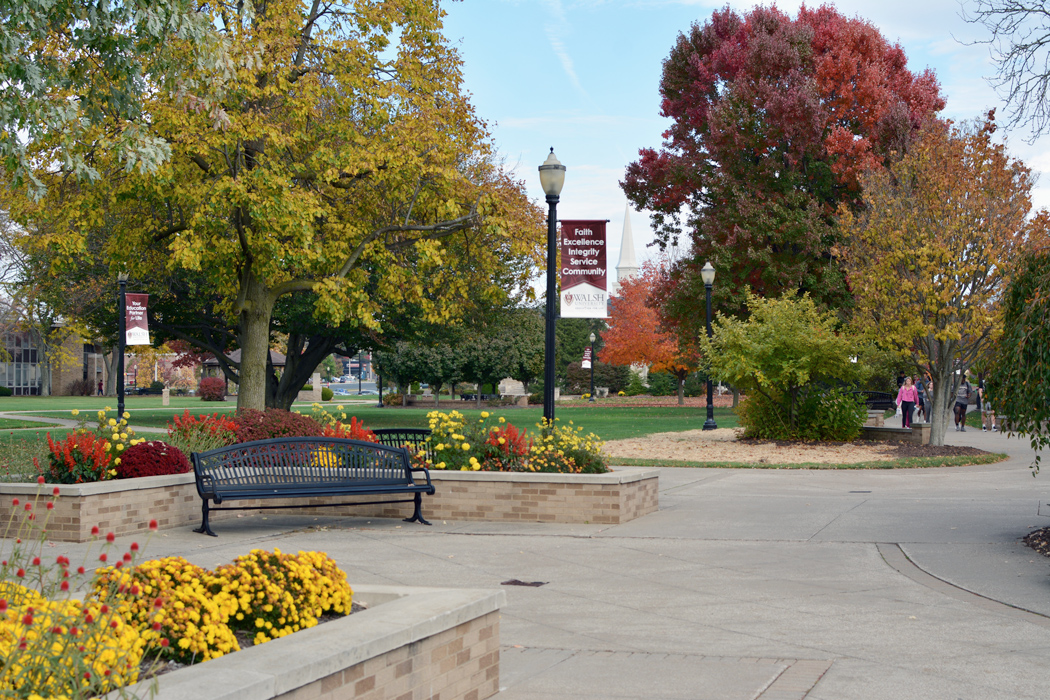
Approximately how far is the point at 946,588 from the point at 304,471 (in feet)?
22.1

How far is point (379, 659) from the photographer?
164 inches

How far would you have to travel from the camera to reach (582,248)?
508 inches

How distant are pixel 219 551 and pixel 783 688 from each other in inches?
230

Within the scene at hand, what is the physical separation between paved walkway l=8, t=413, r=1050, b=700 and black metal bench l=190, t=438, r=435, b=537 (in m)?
0.45

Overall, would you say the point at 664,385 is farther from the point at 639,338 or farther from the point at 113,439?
the point at 113,439

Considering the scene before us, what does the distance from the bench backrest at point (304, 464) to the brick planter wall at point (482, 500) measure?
0.50 metres

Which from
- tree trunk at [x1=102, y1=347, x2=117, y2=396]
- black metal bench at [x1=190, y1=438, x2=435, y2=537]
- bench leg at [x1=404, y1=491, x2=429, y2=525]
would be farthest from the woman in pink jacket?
tree trunk at [x1=102, y1=347, x2=117, y2=396]

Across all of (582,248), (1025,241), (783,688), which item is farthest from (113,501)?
(1025,241)

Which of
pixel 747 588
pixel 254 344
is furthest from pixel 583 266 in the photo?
pixel 254 344

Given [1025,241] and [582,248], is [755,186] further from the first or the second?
[582,248]

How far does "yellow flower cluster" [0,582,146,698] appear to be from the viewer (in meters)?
3.14

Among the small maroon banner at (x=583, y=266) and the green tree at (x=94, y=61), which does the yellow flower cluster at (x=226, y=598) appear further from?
the small maroon banner at (x=583, y=266)

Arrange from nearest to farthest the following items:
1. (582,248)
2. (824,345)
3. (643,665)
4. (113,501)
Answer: (643,665) < (113,501) < (582,248) < (824,345)

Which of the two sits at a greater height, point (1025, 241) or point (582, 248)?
point (1025, 241)
